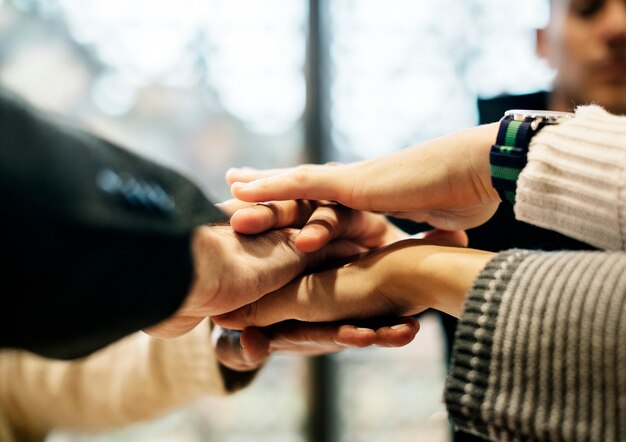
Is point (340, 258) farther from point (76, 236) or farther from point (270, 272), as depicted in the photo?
point (76, 236)

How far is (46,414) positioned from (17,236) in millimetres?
1146

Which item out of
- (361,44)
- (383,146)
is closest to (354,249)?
(383,146)

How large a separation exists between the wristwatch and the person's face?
47 centimetres

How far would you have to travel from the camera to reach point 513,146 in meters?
0.67

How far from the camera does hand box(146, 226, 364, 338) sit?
2.09ft

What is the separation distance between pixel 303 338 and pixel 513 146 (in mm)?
362

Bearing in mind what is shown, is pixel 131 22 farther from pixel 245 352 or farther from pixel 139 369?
pixel 245 352

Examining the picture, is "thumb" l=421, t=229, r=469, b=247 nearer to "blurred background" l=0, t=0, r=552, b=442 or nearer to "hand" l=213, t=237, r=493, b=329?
"hand" l=213, t=237, r=493, b=329

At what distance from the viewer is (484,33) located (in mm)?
2074

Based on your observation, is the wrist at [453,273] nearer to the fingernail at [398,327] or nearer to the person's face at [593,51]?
the fingernail at [398,327]

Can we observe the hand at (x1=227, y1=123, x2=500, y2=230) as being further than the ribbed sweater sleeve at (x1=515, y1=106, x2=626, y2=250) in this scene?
Yes

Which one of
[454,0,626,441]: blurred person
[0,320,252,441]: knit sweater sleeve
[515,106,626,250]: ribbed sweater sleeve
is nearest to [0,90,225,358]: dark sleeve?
[515,106,626,250]: ribbed sweater sleeve

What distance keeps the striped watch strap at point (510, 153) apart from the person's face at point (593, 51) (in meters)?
0.49

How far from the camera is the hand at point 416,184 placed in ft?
2.40
